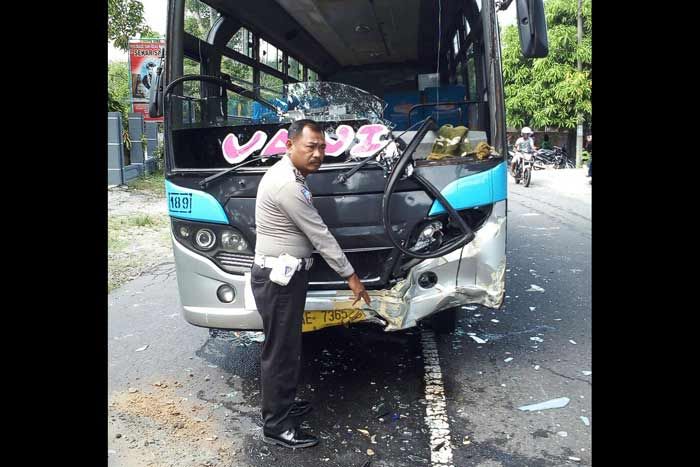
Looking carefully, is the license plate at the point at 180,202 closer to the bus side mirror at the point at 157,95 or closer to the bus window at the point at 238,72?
the bus side mirror at the point at 157,95

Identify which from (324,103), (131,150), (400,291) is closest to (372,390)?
(400,291)

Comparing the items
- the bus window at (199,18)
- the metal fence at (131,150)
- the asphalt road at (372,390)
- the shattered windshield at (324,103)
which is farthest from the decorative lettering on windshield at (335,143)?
the metal fence at (131,150)

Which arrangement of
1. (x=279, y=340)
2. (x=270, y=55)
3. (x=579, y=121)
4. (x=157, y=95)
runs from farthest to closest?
(x=579, y=121)
(x=270, y=55)
(x=157, y=95)
(x=279, y=340)

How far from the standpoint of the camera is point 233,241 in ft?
12.2

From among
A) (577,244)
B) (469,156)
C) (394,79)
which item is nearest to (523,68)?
(577,244)

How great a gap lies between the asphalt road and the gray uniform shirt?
1016 mm

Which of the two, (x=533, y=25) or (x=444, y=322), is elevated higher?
(x=533, y=25)

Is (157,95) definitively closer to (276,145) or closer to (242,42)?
(242,42)

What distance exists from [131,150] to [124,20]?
11.6 ft

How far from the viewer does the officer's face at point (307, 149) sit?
3.08 m

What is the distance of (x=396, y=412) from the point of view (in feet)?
11.8

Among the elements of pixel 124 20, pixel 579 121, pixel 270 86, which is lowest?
pixel 270 86

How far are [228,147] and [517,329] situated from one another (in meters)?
2.90

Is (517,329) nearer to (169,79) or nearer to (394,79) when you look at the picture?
(394,79)
